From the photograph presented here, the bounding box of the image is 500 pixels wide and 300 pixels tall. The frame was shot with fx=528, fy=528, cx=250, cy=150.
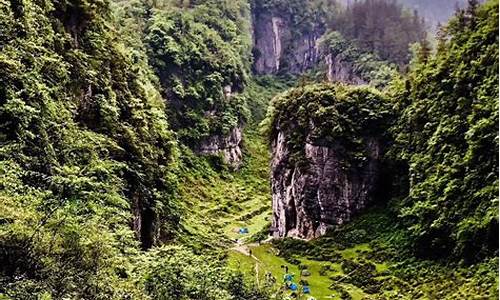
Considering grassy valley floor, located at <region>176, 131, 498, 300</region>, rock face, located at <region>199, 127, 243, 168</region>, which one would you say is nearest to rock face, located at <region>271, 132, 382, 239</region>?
grassy valley floor, located at <region>176, 131, 498, 300</region>

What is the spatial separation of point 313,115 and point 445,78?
11634mm

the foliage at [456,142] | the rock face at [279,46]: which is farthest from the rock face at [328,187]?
the rock face at [279,46]

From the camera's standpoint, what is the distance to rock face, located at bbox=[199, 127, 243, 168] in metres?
77.2

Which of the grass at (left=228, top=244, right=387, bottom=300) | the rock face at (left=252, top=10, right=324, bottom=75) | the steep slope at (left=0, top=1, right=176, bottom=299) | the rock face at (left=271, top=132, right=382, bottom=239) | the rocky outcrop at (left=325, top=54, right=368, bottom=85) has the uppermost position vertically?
the rock face at (left=252, top=10, right=324, bottom=75)

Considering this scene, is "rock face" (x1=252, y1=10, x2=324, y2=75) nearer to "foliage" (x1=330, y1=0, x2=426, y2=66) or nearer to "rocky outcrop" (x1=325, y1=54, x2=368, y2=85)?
"foliage" (x1=330, y1=0, x2=426, y2=66)

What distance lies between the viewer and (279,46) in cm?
13525

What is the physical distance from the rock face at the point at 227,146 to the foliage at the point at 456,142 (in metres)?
39.0

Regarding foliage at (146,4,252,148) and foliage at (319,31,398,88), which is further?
foliage at (319,31,398,88)

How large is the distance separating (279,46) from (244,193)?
2842 inches

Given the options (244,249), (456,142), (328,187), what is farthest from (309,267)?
(456,142)

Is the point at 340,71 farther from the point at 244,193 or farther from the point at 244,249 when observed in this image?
the point at 244,249

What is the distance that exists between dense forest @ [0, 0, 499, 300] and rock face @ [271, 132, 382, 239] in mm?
116

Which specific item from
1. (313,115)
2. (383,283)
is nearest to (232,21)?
(313,115)

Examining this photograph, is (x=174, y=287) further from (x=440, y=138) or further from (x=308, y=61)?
(x=308, y=61)
